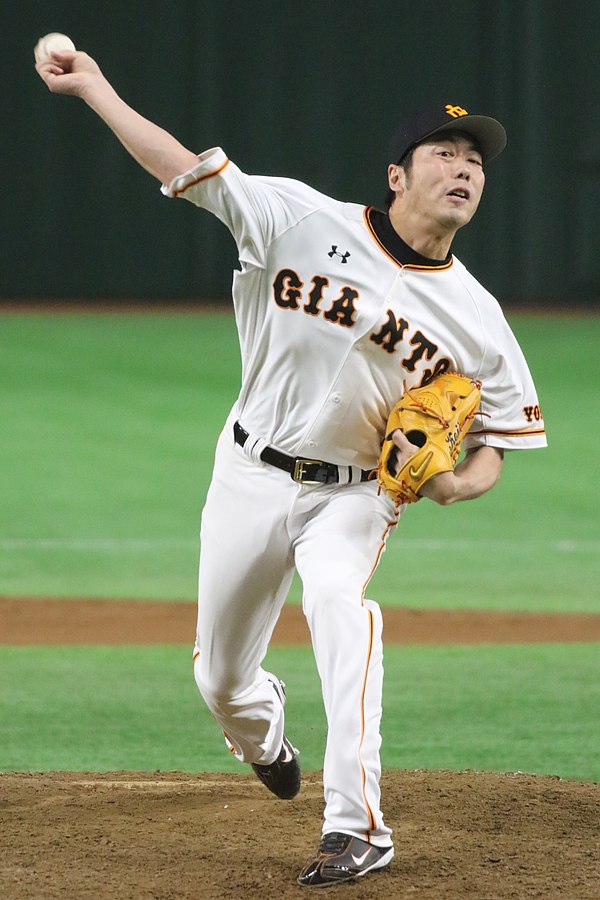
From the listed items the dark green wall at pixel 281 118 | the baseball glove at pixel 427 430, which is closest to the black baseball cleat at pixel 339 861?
the baseball glove at pixel 427 430

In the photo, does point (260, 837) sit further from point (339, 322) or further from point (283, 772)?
point (339, 322)

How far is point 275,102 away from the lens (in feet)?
65.7

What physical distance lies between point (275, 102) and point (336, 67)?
961mm

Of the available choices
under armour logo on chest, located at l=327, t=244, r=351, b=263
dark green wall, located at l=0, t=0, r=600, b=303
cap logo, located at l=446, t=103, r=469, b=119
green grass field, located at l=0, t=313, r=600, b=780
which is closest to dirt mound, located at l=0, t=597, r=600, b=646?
green grass field, located at l=0, t=313, r=600, b=780

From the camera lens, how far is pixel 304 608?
4227 mm

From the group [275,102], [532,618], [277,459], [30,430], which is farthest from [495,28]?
[277,459]

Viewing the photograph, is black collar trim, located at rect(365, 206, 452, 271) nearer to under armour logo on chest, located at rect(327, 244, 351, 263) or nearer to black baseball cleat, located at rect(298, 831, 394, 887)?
under armour logo on chest, located at rect(327, 244, 351, 263)

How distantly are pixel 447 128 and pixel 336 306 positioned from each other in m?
0.63

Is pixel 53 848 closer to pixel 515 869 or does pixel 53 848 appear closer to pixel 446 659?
pixel 515 869

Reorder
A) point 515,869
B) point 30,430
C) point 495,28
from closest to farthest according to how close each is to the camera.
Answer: point 515,869
point 30,430
point 495,28

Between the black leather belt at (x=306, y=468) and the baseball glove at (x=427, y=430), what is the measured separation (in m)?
0.17

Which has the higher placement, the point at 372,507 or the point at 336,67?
the point at 336,67

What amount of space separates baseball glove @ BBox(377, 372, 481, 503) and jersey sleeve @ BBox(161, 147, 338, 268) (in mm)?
625

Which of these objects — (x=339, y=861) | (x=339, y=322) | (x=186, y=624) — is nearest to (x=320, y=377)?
(x=339, y=322)
